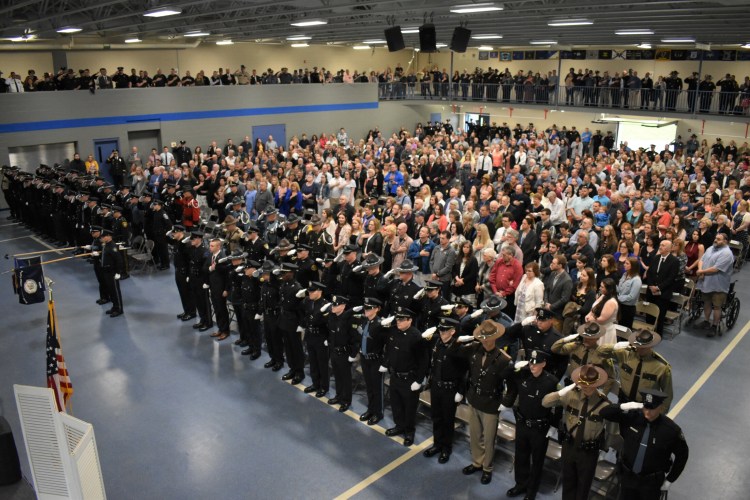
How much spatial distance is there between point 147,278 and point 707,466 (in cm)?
1189

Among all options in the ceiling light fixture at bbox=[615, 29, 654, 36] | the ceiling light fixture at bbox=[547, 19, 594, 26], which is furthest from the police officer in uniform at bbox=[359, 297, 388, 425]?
the ceiling light fixture at bbox=[615, 29, 654, 36]

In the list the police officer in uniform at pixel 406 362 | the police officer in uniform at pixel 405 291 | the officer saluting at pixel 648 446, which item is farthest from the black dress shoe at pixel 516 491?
the police officer in uniform at pixel 405 291

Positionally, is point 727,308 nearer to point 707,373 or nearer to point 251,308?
point 707,373

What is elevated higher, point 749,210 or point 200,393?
point 749,210

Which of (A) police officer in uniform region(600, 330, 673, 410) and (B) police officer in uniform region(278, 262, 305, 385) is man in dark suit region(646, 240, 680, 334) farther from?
(B) police officer in uniform region(278, 262, 305, 385)

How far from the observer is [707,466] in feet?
23.4

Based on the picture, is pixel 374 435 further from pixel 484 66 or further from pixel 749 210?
pixel 484 66

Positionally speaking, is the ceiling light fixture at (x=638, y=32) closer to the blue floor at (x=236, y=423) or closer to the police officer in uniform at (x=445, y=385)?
the blue floor at (x=236, y=423)

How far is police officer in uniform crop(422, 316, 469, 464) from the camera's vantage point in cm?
696

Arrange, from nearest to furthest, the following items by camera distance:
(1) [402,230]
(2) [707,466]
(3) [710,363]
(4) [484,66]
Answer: (2) [707,466]
(3) [710,363]
(1) [402,230]
(4) [484,66]

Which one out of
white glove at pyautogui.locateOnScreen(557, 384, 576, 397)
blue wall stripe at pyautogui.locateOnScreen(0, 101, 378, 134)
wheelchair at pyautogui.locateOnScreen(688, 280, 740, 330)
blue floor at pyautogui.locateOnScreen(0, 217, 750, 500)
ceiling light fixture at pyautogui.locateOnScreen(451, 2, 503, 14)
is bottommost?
blue floor at pyautogui.locateOnScreen(0, 217, 750, 500)

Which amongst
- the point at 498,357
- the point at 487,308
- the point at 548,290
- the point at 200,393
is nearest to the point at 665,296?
the point at 548,290

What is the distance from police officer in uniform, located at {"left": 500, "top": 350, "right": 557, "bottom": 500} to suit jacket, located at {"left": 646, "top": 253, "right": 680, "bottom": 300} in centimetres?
482

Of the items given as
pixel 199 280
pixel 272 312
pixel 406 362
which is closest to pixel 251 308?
pixel 272 312
